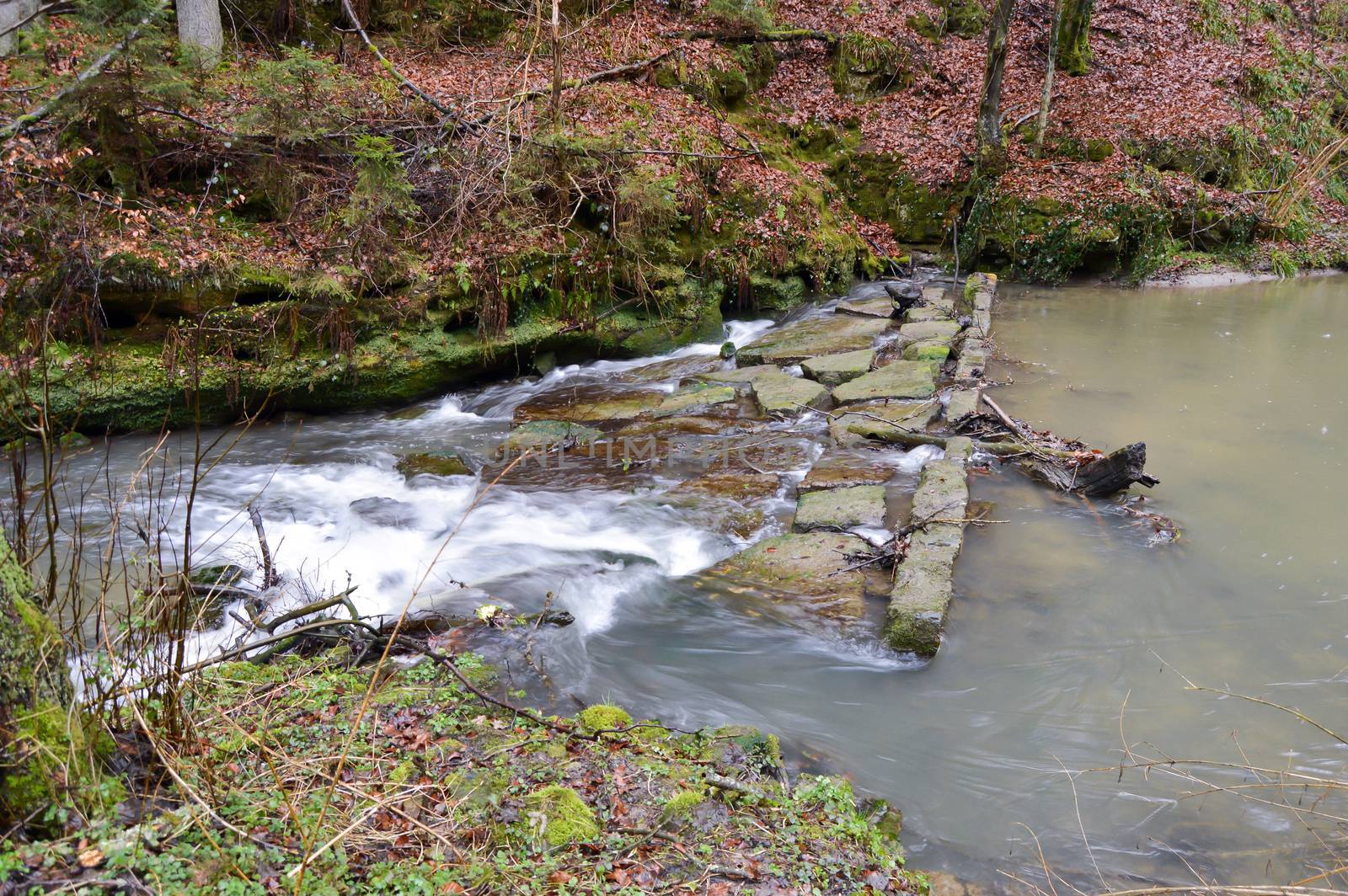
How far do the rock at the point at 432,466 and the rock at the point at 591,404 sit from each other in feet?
4.09

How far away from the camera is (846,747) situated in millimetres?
4258

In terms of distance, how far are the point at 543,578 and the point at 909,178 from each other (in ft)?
40.0

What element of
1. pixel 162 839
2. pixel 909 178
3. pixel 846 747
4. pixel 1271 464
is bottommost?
pixel 846 747

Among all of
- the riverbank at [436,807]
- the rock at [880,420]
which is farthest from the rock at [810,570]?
the rock at [880,420]

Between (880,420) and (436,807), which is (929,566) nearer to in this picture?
(880,420)

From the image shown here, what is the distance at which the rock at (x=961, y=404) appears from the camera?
7805 millimetres

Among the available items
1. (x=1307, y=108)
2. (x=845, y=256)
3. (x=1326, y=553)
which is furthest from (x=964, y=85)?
(x=1326, y=553)

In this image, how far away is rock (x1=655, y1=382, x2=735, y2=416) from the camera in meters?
8.57

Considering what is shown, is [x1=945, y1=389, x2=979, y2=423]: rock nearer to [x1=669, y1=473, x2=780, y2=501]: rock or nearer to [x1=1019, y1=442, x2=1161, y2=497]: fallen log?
[x1=1019, y1=442, x2=1161, y2=497]: fallen log

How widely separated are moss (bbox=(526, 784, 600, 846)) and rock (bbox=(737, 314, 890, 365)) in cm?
737

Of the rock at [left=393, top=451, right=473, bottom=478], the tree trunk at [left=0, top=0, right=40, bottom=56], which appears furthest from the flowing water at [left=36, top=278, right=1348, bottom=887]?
the tree trunk at [left=0, top=0, right=40, bottom=56]

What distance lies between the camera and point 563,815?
305cm

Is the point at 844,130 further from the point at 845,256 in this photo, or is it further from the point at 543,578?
the point at 543,578

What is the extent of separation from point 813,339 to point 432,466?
5255 mm
